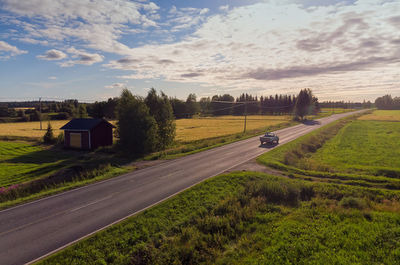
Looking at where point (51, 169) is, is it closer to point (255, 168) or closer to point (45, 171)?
Result: point (45, 171)

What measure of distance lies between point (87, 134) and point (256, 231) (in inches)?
1208

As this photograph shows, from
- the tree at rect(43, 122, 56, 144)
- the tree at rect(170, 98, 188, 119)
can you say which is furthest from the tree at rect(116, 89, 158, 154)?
the tree at rect(170, 98, 188, 119)

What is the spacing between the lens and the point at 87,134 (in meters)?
33.9

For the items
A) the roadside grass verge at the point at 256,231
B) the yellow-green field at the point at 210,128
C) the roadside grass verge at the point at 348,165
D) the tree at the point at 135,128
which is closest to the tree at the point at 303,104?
the yellow-green field at the point at 210,128

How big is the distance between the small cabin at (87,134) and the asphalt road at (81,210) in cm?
1659

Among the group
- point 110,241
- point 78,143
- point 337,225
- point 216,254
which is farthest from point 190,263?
point 78,143

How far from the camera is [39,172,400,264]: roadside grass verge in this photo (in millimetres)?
8414

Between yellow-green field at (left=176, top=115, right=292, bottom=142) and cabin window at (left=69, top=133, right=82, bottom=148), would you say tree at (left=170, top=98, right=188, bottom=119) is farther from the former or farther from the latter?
cabin window at (left=69, top=133, right=82, bottom=148)

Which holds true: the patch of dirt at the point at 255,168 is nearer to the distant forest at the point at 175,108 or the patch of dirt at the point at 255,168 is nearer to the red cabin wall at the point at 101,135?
the red cabin wall at the point at 101,135

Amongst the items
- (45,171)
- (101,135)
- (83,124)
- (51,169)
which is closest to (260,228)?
(45,171)

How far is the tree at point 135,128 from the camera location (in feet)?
97.2

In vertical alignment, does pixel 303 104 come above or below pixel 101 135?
above

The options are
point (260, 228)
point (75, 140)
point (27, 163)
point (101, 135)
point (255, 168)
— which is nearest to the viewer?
point (260, 228)

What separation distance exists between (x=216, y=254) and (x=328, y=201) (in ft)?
26.7
